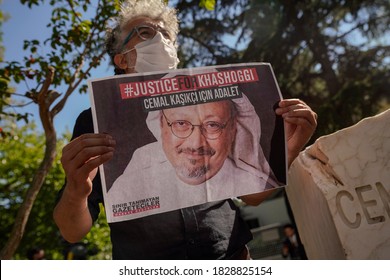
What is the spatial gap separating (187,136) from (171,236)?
0.29 meters

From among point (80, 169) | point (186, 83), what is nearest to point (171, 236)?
point (80, 169)

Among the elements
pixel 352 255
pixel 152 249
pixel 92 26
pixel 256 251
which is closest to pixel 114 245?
pixel 152 249

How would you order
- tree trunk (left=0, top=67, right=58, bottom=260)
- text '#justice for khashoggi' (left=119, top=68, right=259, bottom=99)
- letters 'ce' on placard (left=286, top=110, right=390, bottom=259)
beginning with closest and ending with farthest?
text '#justice for khashoggi' (left=119, top=68, right=259, bottom=99) → letters 'ce' on placard (left=286, top=110, right=390, bottom=259) → tree trunk (left=0, top=67, right=58, bottom=260)

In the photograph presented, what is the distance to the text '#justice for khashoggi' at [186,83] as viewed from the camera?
3.66ft

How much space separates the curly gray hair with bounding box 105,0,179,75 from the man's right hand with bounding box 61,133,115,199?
52 centimetres

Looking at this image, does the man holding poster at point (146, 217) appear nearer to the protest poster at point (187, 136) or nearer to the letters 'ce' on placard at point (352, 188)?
the protest poster at point (187, 136)

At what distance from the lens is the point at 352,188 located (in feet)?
4.37

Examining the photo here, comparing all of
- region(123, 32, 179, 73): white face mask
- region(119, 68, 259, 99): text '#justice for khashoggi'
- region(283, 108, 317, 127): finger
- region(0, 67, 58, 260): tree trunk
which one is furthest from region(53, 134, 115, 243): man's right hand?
region(0, 67, 58, 260): tree trunk

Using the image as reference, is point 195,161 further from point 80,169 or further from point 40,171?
point 40,171

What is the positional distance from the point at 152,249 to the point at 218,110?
0.44m

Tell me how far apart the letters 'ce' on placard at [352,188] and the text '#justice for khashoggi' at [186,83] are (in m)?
0.43

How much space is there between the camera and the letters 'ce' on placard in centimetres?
128

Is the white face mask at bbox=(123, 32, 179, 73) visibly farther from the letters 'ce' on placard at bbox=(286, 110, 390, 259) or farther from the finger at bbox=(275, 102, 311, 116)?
the letters 'ce' on placard at bbox=(286, 110, 390, 259)
